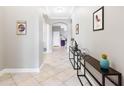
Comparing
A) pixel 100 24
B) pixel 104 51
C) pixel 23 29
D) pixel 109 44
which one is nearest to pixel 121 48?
pixel 109 44

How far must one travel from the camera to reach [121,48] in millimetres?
2068

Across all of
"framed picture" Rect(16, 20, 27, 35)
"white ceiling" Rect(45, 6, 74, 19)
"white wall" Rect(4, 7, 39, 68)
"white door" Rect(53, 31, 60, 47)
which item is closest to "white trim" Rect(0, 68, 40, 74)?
"white wall" Rect(4, 7, 39, 68)

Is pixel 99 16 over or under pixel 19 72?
over

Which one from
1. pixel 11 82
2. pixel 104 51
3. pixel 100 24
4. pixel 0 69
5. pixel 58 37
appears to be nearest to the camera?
pixel 104 51

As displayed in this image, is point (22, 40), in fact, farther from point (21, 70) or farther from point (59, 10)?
point (59, 10)

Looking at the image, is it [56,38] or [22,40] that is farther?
[56,38]

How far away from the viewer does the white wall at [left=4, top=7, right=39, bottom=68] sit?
4848 mm

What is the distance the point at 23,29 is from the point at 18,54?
885mm

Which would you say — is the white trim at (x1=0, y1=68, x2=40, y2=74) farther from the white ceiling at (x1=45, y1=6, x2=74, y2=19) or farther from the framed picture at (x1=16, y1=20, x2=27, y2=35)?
the white ceiling at (x1=45, y1=6, x2=74, y2=19)

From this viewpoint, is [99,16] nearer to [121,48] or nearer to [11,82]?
[121,48]

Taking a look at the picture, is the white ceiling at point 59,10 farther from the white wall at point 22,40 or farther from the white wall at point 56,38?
the white wall at point 56,38

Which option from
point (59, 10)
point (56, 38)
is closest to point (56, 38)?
point (56, 38)

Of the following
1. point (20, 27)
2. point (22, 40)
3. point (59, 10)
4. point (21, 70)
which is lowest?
point (21, 70)

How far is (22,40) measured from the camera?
4922 mm
